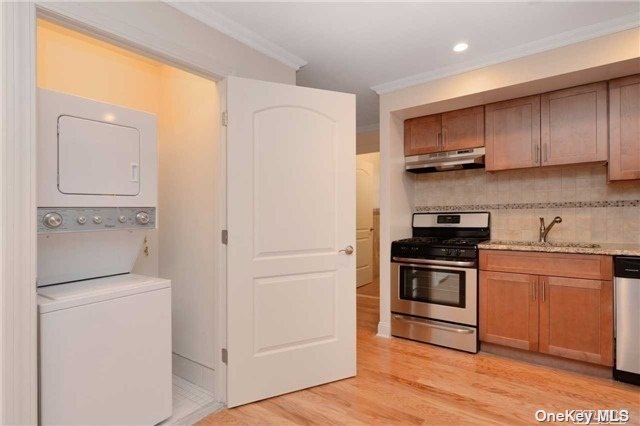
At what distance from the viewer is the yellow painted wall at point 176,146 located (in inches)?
89.3

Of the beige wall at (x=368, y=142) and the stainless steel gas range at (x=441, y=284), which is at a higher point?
the beige wall at (x=368, y=142)

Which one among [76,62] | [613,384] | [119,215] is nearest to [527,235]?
[613,384]

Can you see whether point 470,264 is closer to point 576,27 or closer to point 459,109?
point 459,109

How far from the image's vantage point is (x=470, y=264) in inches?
115

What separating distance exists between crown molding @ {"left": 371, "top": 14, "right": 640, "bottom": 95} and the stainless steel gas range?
138 cm

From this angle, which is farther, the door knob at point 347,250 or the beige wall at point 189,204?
the door knob at point 347,250

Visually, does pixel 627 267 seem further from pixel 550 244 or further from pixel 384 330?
pixel 384 330

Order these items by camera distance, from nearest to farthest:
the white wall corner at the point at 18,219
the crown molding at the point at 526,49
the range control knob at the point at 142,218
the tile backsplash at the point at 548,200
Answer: the white wall corner at the point at 18,219
the range control knob at the point at 142,218
the crown molding at the point at 526,49
the tile backsplash at the point at 548,200

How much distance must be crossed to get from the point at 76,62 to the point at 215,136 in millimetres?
1122

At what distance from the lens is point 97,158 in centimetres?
178

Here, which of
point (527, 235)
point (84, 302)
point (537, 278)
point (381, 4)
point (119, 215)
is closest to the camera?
point (84, 302)

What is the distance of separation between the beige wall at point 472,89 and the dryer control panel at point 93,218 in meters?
2.19

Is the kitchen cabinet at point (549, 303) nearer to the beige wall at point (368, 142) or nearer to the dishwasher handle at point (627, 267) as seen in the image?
the dishwasher handle at point (627, 267)

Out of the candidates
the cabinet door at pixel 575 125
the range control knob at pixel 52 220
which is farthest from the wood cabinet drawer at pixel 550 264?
the range control knob at pixel 52 220
